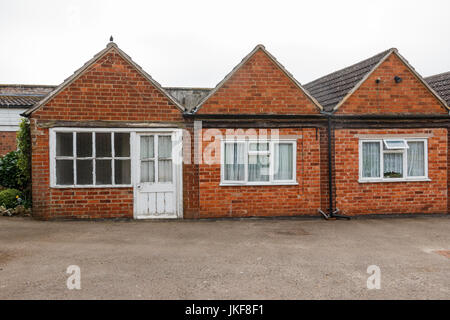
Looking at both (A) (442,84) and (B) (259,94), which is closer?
(B) (259,94)

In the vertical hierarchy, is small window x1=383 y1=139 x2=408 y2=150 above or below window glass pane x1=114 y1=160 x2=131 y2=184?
above

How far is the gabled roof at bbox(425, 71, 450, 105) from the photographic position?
12.9 metres

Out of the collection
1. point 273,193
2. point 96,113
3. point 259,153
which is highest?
point 96,113

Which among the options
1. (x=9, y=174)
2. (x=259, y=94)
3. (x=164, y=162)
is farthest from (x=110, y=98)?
(x=9, y=174)

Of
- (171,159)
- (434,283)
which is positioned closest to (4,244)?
(171,159)

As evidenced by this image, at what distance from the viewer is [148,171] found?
10.9 m

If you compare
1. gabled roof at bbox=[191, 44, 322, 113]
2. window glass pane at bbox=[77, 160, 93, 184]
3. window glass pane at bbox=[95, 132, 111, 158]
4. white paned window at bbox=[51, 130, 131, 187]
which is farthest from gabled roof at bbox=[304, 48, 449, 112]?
window glass pane at bbox=[77, 160, 93, 184]

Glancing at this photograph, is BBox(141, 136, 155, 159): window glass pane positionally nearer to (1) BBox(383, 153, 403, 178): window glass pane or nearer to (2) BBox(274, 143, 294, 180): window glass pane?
(2) BBox(274, 143, 294, 180): window glass pane

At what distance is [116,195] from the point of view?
10648 millimetres

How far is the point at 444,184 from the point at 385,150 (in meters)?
2.11

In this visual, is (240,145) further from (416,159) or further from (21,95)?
(21,95)

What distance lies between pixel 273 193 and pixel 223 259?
4.66 metres

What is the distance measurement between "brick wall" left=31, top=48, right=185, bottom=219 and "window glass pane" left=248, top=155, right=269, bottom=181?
240cm
